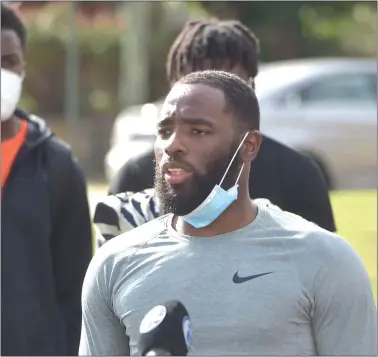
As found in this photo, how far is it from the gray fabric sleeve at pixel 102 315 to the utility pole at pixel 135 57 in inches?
788

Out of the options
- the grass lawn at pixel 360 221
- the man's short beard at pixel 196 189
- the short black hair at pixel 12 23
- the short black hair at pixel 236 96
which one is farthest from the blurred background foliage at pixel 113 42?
the man's short beard at pixel 196 189

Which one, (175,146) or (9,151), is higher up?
(175,146)

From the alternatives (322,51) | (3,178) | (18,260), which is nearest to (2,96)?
(3,178)

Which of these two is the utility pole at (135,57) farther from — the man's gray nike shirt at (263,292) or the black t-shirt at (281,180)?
the man's gray nike shirt at (263,292)

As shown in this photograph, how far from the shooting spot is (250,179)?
159 inches

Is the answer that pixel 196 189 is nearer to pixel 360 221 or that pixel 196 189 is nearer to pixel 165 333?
pixel 165 333

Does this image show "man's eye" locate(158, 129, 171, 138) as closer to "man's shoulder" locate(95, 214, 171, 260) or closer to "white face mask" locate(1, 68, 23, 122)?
"man's shoulder" locate(95, 214, 171, 260)

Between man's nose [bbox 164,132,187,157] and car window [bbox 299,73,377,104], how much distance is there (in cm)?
1257

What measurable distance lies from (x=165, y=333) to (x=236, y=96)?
84 cm

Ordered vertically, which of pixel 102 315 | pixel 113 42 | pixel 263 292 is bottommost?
pixel 113 42

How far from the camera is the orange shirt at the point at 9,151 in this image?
4.47m

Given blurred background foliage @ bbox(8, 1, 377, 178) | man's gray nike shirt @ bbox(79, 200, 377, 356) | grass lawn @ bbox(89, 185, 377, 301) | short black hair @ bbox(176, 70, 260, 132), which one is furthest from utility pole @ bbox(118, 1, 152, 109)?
man's gray nike shirt @ bbox(79, 200, 377, 356)

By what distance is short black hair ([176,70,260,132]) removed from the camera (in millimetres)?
2984

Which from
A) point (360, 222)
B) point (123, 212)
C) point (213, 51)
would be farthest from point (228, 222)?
point (360, 222)
